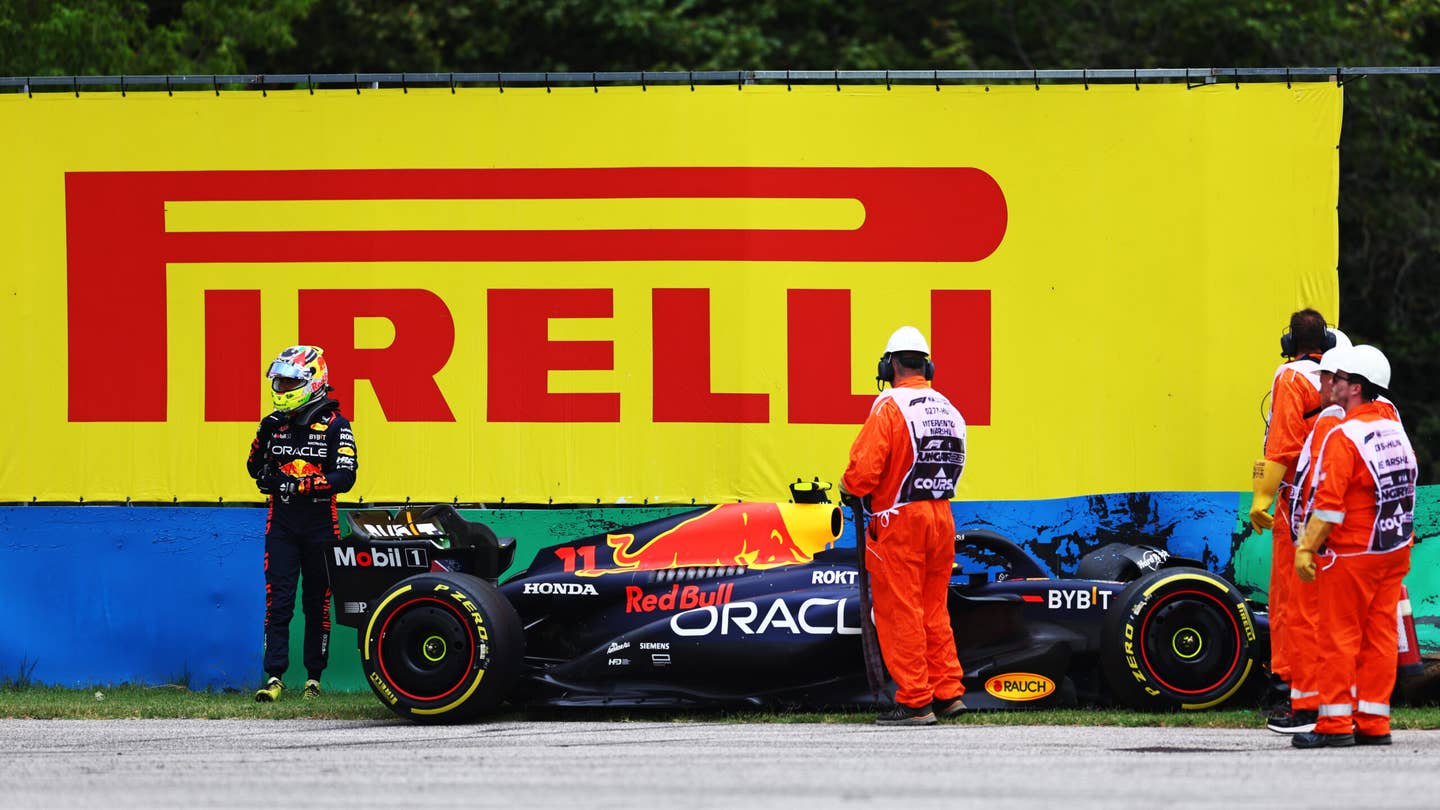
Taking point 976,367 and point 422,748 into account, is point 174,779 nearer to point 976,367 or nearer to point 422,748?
point 422,748

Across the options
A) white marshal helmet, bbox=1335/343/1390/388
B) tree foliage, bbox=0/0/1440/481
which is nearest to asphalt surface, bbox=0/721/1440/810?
white marshal helmet, bbox=1335/343/1390/388

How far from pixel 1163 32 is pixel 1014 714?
12.6 m

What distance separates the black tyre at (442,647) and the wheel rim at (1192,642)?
10.5 ft

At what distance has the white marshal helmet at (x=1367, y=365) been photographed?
27.0 feet

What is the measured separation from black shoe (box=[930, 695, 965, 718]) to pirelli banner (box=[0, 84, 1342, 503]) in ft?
8.61

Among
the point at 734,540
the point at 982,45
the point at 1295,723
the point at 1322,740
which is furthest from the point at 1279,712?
the point at 982,45

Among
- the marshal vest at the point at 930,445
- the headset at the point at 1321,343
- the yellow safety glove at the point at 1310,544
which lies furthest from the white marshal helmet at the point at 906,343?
the yellow safety glove at the point at 1310,544

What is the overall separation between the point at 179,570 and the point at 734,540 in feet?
12.6

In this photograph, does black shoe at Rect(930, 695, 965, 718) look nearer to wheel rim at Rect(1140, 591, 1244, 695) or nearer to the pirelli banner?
wheel rim at Rect(1140, 591, 1244, 695)

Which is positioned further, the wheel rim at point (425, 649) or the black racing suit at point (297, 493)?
the black racing suit at point (297, 493)

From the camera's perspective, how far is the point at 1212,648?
9.21 m

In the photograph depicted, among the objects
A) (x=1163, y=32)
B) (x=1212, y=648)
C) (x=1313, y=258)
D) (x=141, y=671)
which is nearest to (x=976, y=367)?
(x=1313, y=258)

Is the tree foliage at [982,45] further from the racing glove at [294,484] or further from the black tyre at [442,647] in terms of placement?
the black tyre at [442,647]

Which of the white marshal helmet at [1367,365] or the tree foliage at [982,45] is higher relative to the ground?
the tree foliage at [982,45]
